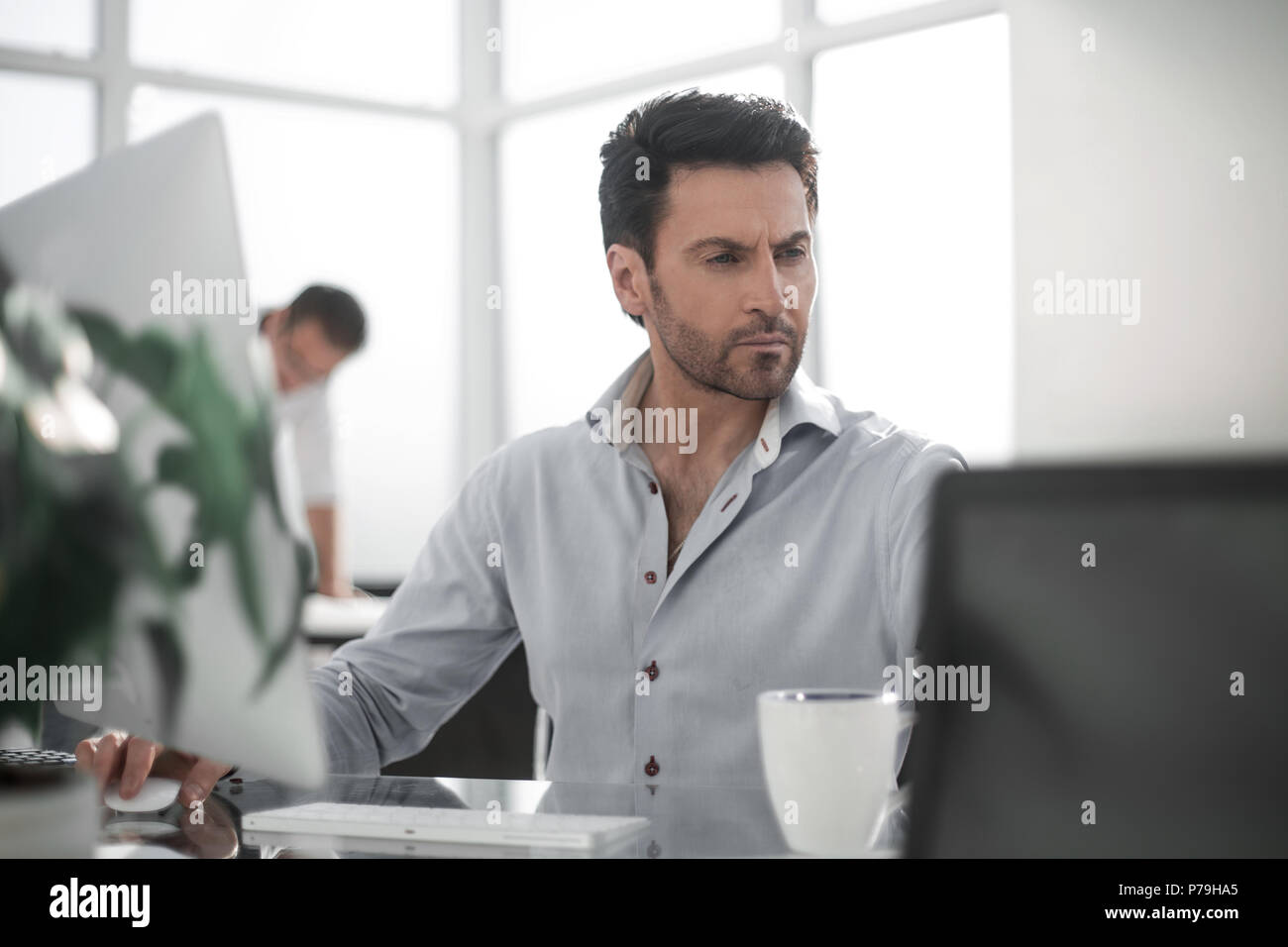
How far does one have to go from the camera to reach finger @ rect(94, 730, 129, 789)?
898mm

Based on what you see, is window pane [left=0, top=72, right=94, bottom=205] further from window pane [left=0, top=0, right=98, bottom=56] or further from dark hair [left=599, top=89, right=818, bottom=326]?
dark hair [left=599, top=89, right=818, bottom=326]

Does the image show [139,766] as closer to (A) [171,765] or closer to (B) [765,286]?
(A) [171,765]

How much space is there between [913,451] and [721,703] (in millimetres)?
373

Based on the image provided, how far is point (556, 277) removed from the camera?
4797 mm

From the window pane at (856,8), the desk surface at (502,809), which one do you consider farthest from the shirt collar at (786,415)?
the window pane at (856,8)

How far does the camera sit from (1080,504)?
48 cm

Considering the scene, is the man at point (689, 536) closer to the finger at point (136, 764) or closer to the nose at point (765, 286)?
the nose at point (765, 286)

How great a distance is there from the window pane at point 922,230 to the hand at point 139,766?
2686 millimetres

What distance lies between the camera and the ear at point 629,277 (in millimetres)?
1874

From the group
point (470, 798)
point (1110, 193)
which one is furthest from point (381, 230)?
point (470, 798)

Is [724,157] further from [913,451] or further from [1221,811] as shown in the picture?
[1221,811]

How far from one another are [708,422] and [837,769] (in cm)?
100

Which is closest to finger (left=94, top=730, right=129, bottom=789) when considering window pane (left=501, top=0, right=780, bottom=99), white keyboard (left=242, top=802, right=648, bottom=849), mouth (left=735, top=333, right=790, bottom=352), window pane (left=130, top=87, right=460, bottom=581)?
white keyboard (left=242, top=802, right=648, bottom=849)

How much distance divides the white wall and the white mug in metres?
2.27
